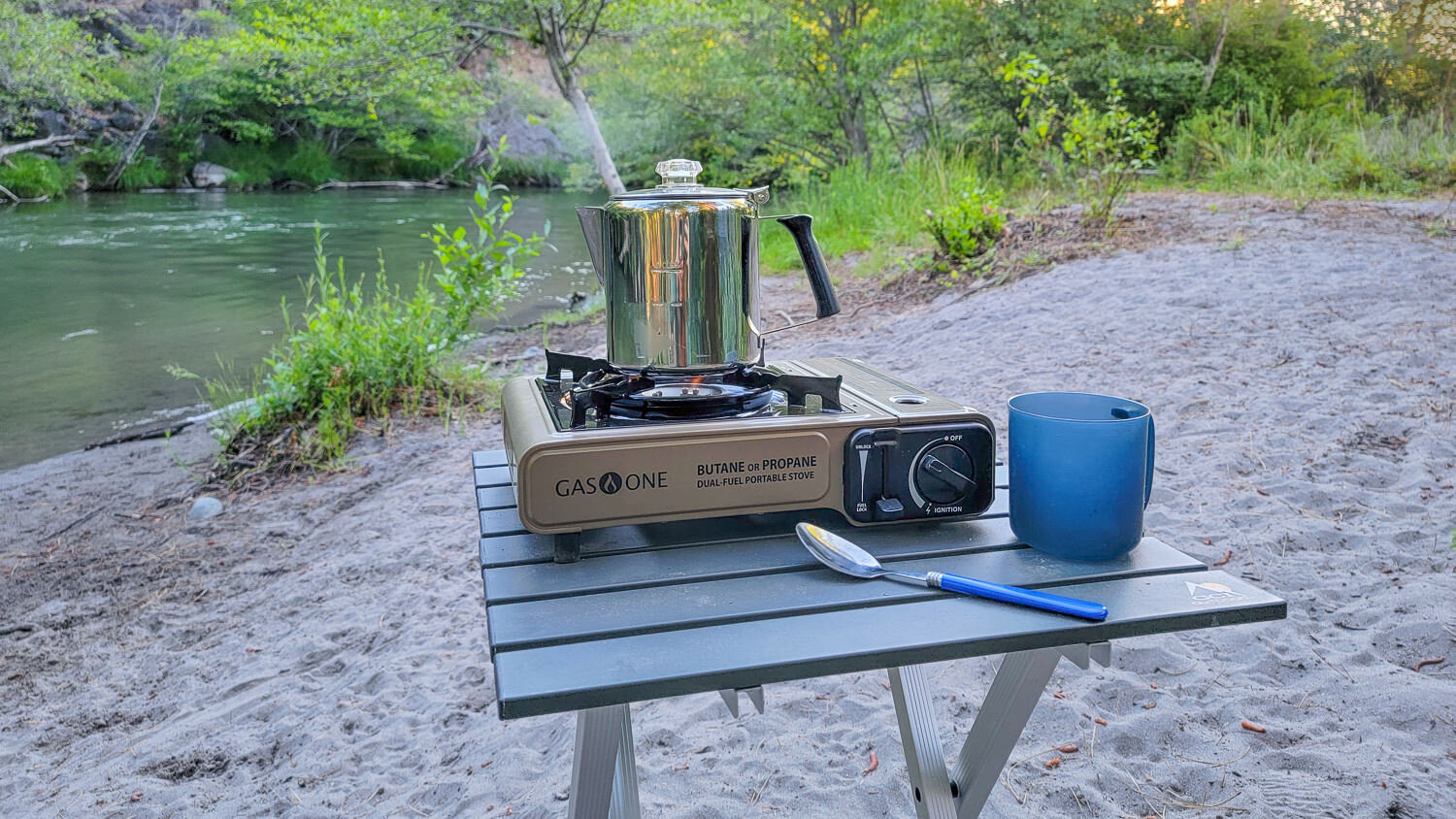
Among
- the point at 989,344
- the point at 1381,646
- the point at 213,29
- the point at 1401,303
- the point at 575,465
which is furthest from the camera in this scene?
the point at 213,29

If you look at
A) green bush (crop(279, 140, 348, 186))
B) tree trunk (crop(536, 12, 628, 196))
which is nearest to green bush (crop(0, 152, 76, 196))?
green bush (crop(279, 140, 348, 186))

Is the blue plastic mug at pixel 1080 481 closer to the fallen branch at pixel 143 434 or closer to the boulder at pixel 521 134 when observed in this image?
the fallen branch at pixel 143 434

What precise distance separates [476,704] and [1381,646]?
1720 mm

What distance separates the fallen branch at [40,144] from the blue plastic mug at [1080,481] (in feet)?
64.1

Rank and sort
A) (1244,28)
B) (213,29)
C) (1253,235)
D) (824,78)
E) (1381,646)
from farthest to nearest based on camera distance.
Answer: (213,29)
(824,78)
(1244,28)
(1253,235)
(1381,646)

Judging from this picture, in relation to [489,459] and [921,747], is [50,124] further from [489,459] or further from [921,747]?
[921,747]

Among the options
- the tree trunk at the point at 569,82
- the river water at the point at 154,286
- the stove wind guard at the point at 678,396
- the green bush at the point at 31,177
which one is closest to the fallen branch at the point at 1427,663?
the stove wind guard at the point at 678,396

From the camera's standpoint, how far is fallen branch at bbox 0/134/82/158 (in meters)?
15.9

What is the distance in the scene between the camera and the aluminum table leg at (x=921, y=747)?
1.26m

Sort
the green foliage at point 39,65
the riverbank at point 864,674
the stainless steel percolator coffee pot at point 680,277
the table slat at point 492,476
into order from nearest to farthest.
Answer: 1. the stainless steel percolator coffee pot at point 680,277
2. the table slat at point 492,476
3. the riverbank at point 864,674
4. the green foliage at point 39,65

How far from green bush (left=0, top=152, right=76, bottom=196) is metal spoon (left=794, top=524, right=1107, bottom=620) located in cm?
1893

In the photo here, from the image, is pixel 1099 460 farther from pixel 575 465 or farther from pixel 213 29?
pixel 213 29

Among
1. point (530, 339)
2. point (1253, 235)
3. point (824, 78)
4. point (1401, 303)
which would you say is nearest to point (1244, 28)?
point (824, 78)

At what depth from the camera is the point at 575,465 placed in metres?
0.89
